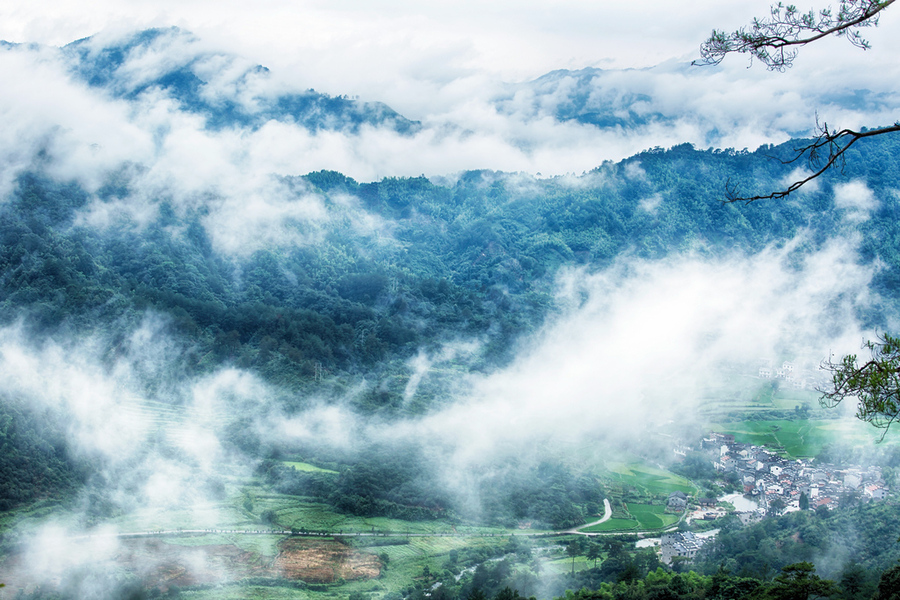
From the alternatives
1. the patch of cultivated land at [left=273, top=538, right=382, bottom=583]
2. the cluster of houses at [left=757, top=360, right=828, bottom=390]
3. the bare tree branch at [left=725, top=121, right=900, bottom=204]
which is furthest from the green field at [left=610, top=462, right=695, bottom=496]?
the bare tree branch at [left=725, top=121, right=900, bottom=204]

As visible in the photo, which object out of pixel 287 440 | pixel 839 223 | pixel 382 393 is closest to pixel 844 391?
pixel 287 440

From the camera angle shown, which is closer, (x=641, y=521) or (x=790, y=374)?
(x=641, y=521)

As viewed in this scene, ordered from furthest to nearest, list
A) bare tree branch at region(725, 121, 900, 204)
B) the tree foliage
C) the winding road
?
the winding road
the tree foliage
bare tree branch at region(725, 121, 900, 204)

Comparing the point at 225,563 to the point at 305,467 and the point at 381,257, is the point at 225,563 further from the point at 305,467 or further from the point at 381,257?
the point at 381,257

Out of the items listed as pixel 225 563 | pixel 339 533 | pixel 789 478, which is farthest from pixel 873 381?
pixel 789 478

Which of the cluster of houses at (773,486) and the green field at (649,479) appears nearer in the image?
the cluster of houses at (773,486)

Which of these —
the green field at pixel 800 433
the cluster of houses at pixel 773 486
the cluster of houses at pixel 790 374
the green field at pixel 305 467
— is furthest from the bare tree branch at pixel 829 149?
the cluster of houses at pixel 790 374

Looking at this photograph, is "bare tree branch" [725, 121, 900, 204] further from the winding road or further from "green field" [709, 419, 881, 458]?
"green field" [709, 419, 881, 458]

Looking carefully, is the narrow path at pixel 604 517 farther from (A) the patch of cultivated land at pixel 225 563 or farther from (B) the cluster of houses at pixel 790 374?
(B) the cluster of houses at pixel 790 374

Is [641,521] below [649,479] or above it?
above
